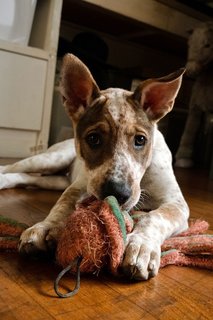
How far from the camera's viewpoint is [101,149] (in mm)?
1818

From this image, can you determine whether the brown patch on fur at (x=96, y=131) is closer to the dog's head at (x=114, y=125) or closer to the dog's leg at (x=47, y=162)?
the dog's head at (x=114, y=125)

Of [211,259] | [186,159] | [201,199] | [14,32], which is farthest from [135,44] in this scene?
[211,259]

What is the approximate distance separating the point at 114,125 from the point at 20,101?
2725 mm

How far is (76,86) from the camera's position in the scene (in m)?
2.04

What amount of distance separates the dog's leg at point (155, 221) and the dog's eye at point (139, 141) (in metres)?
0.34

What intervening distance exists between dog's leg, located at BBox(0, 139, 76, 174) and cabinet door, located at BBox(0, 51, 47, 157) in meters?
1.40

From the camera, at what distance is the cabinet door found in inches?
163

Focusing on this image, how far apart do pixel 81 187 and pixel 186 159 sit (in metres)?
3.85

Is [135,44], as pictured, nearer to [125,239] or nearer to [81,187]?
[81,187]

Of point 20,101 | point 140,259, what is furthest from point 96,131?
point 20,101

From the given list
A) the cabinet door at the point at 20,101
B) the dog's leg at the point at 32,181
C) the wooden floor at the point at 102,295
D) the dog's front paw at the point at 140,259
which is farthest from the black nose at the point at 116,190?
the cabinet door at the point at 20,101

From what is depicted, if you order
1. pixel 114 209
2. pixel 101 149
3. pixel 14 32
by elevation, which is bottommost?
pixel 114 209

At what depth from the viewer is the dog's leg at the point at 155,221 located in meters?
1.32

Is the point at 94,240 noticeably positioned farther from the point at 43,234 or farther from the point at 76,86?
the point at 76,86
